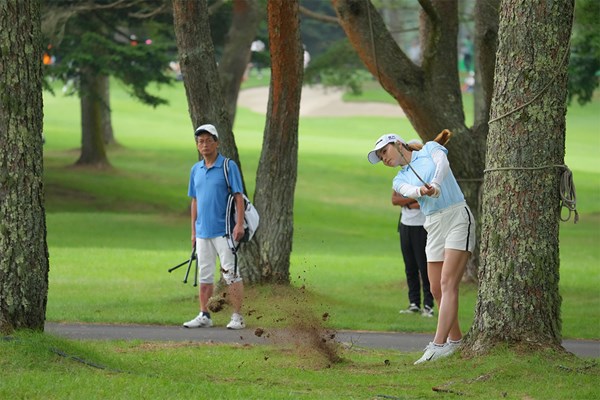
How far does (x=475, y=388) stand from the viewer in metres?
8.23

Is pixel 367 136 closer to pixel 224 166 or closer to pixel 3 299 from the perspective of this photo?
pixel 224 166

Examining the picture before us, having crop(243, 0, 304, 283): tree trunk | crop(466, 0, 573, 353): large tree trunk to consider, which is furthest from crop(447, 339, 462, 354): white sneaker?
crop(243, 0, 304, 283): tree trunk

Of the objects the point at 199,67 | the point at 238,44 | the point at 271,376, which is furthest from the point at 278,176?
the point at 238,44

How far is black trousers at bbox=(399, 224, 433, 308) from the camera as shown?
46.0ft

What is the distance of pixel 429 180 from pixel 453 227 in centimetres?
42

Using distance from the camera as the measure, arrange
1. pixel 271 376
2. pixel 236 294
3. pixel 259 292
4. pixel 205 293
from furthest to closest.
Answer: pixel 259 292, pixel 205 293, pixel 236 294, pixel 271 376

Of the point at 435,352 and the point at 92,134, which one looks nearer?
the point at 435,352

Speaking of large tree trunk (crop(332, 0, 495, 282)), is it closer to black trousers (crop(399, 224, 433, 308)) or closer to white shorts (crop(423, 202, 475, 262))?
black trousers (crop(399, 224, 433, 308))

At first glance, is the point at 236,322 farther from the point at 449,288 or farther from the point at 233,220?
the point at 449,288

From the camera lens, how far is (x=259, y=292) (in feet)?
48.9

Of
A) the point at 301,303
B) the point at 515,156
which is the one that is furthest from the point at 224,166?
the point at 515,156

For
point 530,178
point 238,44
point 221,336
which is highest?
point 238,44

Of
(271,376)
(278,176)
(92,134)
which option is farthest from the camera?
(92,134)

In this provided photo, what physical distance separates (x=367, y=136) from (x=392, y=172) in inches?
546
